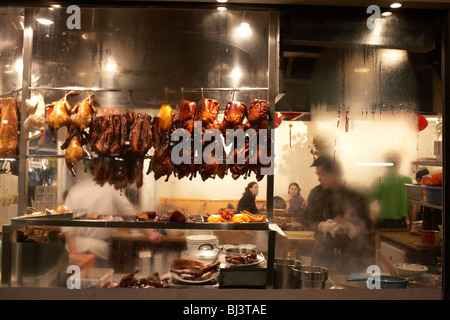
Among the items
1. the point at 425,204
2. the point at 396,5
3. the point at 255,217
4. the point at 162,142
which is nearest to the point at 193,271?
the point at 255,217

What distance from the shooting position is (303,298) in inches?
135

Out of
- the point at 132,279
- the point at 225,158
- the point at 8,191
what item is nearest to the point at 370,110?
the point at 225,158

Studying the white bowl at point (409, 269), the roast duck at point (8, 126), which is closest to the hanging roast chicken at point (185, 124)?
the roast duck at point (8, 126)

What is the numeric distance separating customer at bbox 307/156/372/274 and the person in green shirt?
15cm

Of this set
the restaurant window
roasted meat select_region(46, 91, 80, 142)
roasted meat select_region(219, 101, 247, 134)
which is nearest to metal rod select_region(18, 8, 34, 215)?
roasted meat select_region(46, 91, 80, 142)

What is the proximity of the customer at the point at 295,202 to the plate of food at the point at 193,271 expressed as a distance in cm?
91

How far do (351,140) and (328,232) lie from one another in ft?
3.18

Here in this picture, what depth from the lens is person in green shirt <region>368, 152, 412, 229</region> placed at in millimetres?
3918

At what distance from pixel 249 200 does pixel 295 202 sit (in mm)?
476

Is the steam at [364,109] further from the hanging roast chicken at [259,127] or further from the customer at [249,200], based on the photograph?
the customer at [249,200]

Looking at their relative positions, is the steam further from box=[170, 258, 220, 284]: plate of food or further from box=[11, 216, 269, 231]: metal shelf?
box=[170, 258, 220, 284]: plate of food

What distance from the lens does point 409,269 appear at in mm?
3822

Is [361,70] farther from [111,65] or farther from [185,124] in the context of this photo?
[111,65]

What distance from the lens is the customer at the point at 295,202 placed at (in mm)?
3943
